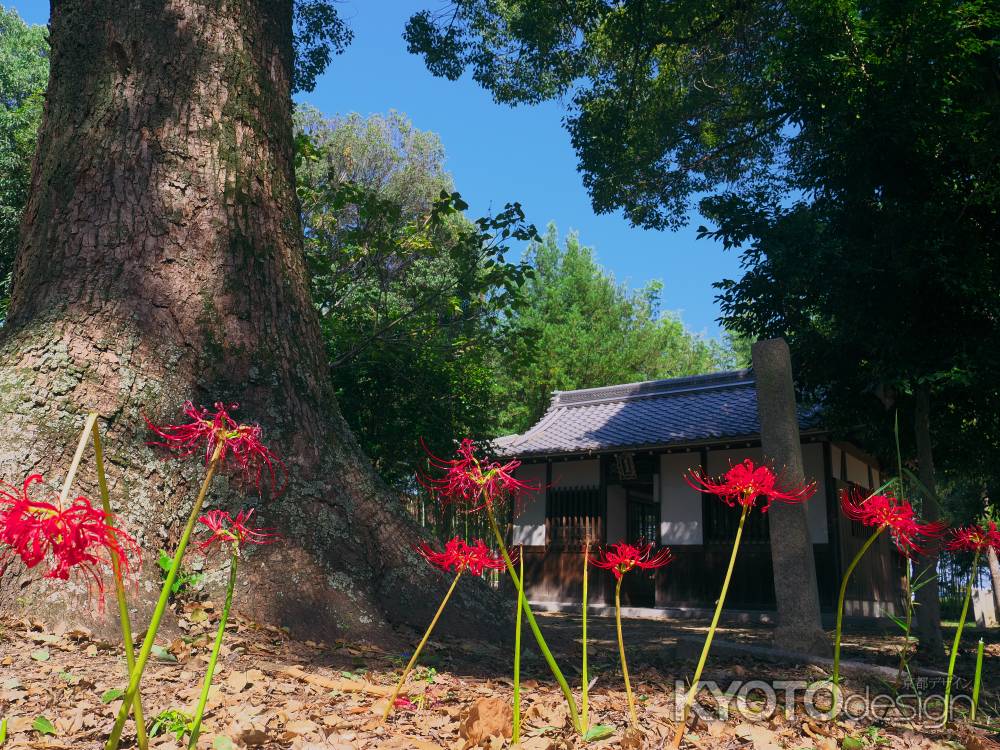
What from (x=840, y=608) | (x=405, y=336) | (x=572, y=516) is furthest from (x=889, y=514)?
(x=572, y=516)

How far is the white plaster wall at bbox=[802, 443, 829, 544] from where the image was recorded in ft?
41.7

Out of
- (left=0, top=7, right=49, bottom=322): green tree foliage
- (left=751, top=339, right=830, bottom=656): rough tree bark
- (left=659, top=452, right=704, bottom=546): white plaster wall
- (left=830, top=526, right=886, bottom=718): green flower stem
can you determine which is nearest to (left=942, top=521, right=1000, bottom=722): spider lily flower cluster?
(left=830, top=526, right=886, bottom=718): green flower stem

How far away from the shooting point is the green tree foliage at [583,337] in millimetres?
26422

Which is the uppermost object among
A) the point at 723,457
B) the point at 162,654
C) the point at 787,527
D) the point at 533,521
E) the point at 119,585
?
the point at 723,457

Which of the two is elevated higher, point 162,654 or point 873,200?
point 873,200

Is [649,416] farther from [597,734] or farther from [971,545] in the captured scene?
[597,734]

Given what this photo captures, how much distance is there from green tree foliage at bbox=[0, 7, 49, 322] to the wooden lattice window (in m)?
10.2

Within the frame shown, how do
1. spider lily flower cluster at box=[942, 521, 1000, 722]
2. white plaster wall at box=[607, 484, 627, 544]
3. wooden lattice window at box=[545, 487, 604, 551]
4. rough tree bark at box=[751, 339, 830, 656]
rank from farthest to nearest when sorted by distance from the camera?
white plaster wall at box=[607, 484, 627, 544]
wooden lattice window at box=[545, 487, 604, 551]
rough tree bark at box=[751, 339, 830, 656]
spider lily flower cluster at box=[942, 521, 1000, 722]

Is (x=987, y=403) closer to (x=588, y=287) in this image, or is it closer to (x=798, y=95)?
(x=798, y=95)

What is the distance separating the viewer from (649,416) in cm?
1616

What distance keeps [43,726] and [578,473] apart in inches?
533

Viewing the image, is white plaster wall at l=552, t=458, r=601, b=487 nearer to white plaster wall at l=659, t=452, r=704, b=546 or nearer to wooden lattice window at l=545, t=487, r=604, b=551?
wooden lattice window at l=545, t=487, r=604, b=551

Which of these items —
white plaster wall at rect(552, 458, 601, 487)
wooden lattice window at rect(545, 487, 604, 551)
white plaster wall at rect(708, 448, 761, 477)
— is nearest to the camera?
white plaster wall at rect(708, 448, 761, 477)

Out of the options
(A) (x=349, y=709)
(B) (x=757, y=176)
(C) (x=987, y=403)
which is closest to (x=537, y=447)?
(B) (x=757, y=176)
